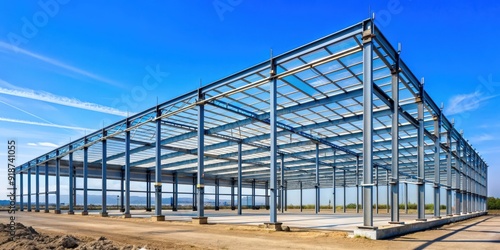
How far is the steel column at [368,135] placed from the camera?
576 inches

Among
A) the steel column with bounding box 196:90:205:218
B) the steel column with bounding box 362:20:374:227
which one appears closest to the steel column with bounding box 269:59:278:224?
the steel column with bounding box 362:20:374:227

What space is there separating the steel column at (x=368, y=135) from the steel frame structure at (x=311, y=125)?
42 mm

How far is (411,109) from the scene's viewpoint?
24922 mm

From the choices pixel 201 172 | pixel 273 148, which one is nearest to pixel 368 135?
pixel 273 148

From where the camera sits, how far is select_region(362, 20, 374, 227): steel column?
576 inches

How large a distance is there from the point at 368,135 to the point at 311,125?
53.1 ft

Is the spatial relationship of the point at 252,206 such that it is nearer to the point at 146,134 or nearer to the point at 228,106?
the point at 146,134

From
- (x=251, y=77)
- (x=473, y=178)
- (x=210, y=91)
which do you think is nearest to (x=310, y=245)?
(x=251, y=77)

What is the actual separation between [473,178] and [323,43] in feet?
133

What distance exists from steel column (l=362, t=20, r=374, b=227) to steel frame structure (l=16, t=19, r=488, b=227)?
0.04m

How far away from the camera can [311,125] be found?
31.1 m

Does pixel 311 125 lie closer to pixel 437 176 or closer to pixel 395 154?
pixel 437 176

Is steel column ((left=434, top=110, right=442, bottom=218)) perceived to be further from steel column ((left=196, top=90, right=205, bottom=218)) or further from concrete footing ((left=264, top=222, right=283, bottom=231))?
steel column ((left=196, top=90, right=205, bottom=218))

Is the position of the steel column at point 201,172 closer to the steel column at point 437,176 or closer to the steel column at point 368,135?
the steel column at point 368,135
